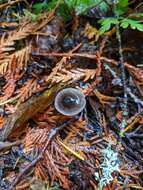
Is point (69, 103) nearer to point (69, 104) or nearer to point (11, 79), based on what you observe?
point (69, 104)

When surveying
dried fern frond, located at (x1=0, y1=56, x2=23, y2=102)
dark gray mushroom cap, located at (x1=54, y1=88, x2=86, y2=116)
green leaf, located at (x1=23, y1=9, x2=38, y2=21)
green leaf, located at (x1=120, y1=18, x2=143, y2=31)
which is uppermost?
green leaf, located at (x1=23, y1=9, x2=38, y2=21)

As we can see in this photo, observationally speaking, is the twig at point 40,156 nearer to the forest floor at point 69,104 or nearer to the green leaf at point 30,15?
the forest floor at point 69,104

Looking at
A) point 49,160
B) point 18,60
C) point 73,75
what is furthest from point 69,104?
point 18,60

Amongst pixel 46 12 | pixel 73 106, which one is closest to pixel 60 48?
pixel 46 12

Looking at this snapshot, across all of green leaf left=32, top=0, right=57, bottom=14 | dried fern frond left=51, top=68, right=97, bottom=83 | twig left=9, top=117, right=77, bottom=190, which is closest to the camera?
twig left=9, top=117, right=77, bottom=190

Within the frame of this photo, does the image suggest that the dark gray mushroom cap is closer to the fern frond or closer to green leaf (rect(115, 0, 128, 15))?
the fern frond

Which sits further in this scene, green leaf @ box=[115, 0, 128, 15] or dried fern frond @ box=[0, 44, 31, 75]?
green leaf @ box=[115, 0, 128, 15]

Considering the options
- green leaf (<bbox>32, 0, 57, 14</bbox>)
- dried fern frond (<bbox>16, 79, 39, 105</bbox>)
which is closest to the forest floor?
dried fern frond (<bbox>16, 79, 39, 105</bbox>)
